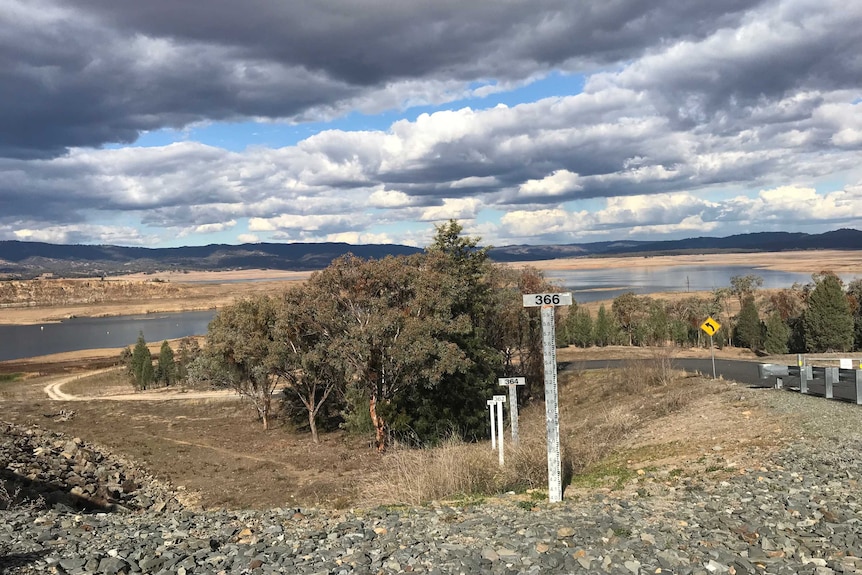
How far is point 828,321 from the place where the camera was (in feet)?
180

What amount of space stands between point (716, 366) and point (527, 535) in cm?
3252

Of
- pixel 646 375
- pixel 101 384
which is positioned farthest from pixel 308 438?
pixel 101 384

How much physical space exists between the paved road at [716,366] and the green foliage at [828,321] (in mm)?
18733

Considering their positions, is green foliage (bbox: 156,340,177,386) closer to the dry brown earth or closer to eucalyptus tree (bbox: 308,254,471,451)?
the dry brown earth

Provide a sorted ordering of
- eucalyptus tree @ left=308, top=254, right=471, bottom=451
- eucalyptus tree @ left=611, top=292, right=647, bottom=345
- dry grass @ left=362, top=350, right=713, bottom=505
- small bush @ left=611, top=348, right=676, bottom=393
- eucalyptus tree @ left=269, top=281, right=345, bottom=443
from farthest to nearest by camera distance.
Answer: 1. eucalyptus tree @ left=611, top=292, right=647, bottom=345
2. small bush @ left=611, top=348, right=676, bottom=393
3. eucalyptus tree @ left=269, top=281, right=345, bottom=443
4. eucalyptus tree @ left=308, top=254, right=471, bottom=451
5. dry grass @ left=362, top=350, right=713, bottom=505

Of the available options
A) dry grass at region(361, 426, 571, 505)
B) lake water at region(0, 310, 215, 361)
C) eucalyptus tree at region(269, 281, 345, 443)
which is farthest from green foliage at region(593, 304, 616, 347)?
lake water at region(0, 310, 215, 361)

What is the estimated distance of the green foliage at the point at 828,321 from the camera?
5469 cm

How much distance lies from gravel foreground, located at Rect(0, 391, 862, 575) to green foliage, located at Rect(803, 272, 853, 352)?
Result: 49.1 meters

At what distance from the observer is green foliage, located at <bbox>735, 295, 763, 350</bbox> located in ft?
206

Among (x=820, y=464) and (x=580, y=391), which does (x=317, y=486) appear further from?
(x=580, y=391)

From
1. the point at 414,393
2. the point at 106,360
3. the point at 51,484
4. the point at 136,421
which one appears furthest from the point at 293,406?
the point at 106,360

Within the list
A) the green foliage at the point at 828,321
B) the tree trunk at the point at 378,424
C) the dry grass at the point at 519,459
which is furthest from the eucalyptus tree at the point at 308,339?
the green foliage at the point at 828,321

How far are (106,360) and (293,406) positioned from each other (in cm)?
6542

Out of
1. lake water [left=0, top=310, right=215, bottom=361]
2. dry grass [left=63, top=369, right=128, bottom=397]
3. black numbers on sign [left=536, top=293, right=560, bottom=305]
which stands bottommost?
lake water [left=0, top=310, right=215, bottom=361]
